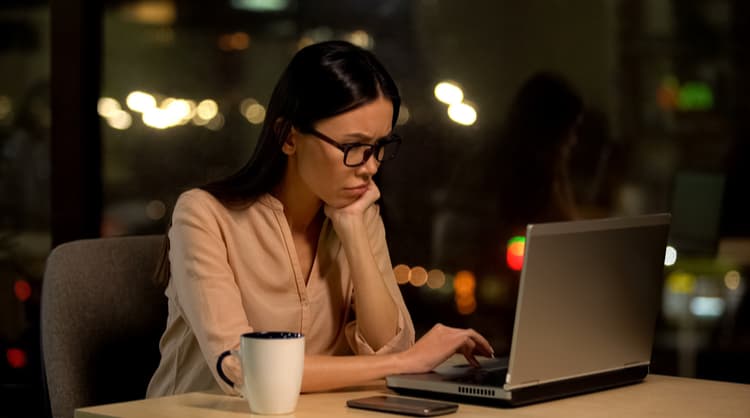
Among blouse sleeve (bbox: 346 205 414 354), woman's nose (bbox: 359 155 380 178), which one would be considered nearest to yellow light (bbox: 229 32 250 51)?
blouse sleeve (bbox: 346 205 414 354)

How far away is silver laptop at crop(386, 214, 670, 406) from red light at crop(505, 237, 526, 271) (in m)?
0.74

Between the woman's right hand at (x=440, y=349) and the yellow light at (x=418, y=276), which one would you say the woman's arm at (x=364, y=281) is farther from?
the yellow light at (x=418, y=276)

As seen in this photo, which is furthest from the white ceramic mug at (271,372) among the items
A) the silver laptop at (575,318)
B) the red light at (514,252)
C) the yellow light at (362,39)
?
the yellow light at (362,39)

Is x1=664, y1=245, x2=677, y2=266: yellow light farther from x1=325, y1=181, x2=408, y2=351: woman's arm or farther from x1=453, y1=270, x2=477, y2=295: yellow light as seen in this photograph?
x1=325, y1=181, x2=408, y2=351: woman's arm

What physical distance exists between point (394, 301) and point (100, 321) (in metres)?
0.59

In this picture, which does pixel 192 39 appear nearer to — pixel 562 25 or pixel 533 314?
pixel 562 25

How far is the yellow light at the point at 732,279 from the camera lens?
2.49 metres

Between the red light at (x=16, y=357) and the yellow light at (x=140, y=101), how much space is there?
83 cm

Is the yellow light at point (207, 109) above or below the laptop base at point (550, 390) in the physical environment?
above

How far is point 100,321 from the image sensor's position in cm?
228

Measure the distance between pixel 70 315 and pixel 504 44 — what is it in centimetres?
119

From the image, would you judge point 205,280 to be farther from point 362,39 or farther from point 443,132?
point 362,39

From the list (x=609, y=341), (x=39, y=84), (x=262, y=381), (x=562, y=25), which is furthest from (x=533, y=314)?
(x=39, y=84)

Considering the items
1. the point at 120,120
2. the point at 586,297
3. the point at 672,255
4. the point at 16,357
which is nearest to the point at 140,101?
the point at 120,120
